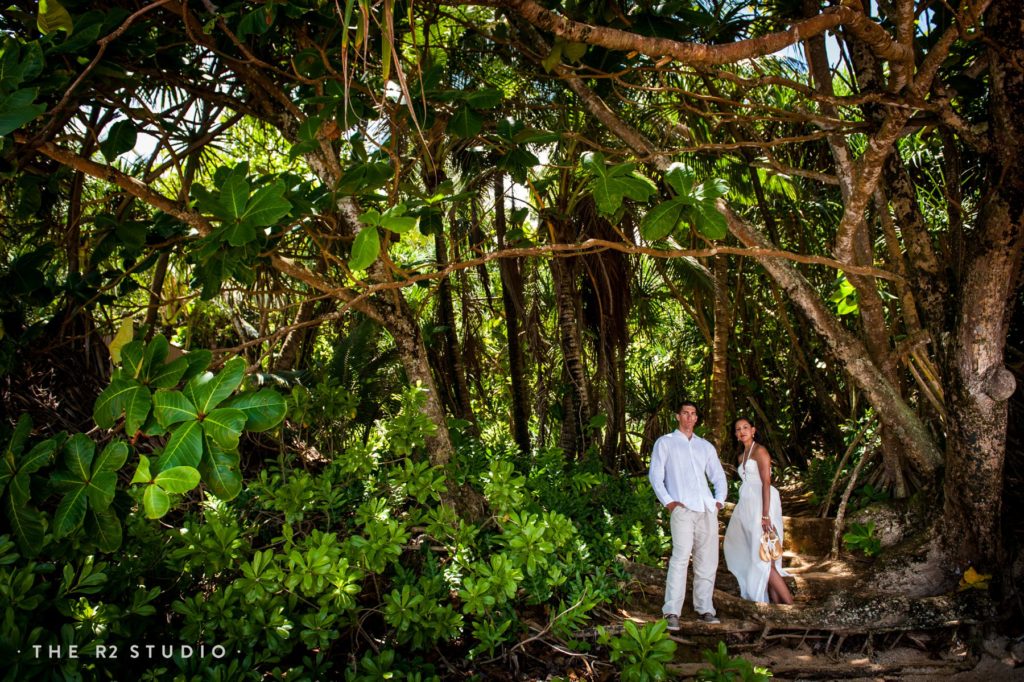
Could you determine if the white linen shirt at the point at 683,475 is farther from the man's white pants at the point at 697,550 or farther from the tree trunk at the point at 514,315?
the tree trunk at the point at 514,315

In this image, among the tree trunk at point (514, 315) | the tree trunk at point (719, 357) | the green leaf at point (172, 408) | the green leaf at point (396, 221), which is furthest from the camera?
the tree trunk at point (514, 315)

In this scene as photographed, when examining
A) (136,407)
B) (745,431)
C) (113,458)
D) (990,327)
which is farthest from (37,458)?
(990,327)

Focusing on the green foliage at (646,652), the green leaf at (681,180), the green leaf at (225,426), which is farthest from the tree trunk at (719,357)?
the green leaf at (225,426)

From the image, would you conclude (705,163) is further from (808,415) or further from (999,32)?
(808,415)

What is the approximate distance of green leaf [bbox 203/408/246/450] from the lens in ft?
8.31

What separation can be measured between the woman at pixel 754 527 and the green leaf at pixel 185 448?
3894 mm

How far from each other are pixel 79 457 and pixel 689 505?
3.53m

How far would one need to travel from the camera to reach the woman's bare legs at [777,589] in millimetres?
5332

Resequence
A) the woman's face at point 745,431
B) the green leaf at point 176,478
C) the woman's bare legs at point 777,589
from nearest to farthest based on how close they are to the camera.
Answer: the green leaf at point 176,478 → the woman's bare legs at point 777,589 → the woman's face at point 745,431

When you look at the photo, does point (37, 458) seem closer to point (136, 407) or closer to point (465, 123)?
point (136, 407)

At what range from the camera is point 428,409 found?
498 centimetres

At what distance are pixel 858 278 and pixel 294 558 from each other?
4116 millimetres

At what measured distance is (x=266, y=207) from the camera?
10.9 feet

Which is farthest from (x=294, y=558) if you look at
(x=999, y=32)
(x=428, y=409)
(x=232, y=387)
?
(x=999, y=32)
